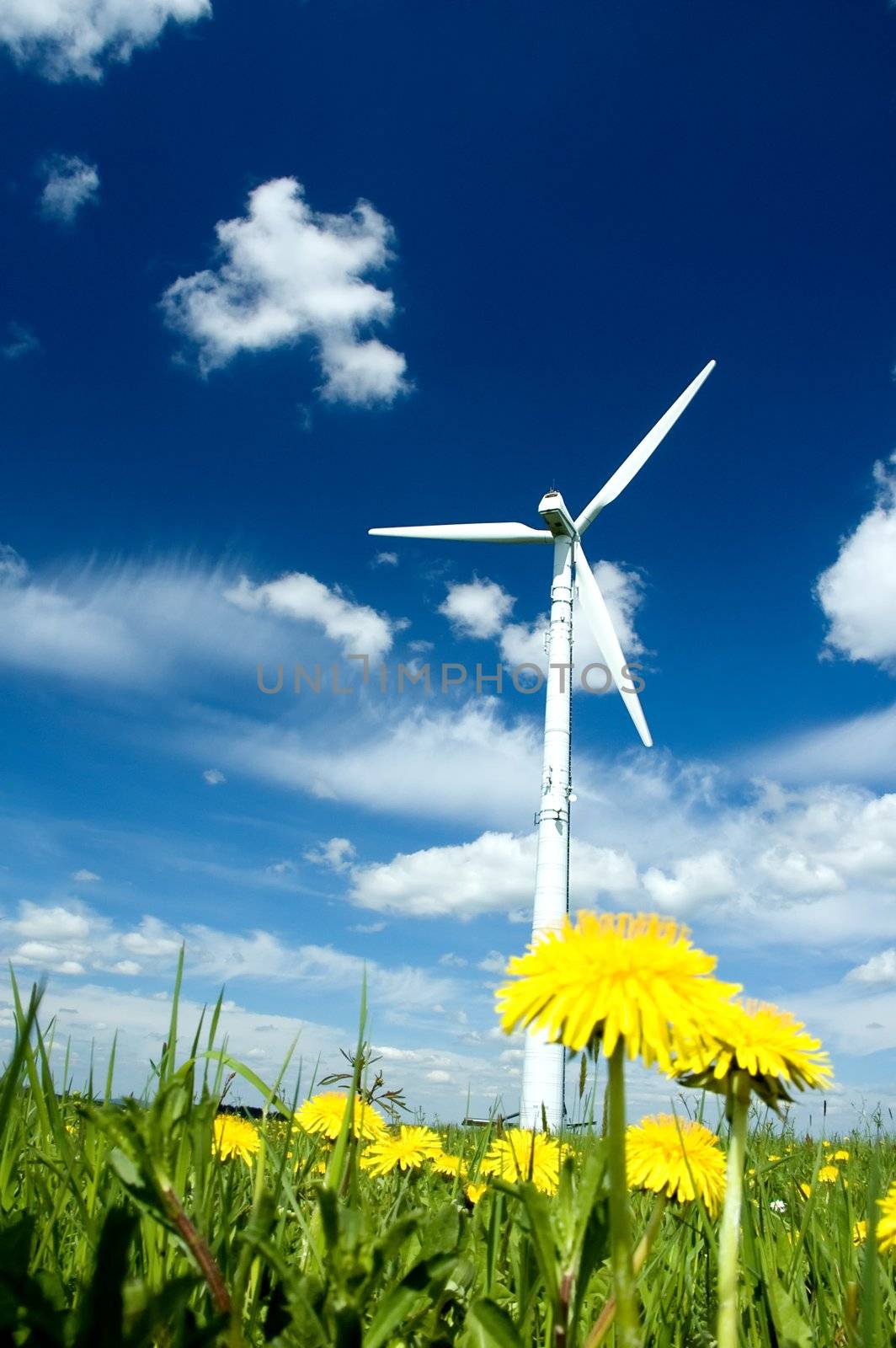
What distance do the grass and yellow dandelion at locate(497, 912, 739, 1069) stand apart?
27 centimetres

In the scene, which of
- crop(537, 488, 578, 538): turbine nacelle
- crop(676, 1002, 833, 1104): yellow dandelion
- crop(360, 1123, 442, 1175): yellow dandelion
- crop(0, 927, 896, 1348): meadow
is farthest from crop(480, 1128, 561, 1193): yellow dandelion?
crop(537, 488, 578, 538): turbine nacelle

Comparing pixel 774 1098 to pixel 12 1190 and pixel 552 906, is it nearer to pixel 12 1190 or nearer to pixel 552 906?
pixel 12 1190

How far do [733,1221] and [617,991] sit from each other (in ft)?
1.61

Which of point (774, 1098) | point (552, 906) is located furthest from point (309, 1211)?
point (552, 906)

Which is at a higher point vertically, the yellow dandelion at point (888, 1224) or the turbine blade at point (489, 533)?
the turbine blade at point (489, 533)

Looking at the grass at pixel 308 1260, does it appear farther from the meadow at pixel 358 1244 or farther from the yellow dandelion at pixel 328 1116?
the yellow dandelion at pixel 328 1116

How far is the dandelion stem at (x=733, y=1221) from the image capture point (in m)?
1.63

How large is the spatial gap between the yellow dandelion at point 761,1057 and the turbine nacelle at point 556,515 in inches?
1397

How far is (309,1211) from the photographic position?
3551 mm

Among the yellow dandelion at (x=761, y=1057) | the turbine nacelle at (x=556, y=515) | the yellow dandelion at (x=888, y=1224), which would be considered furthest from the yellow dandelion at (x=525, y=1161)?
the turbine nacelle at (x=556, y=515)

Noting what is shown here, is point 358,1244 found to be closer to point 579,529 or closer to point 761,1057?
point 761,1057

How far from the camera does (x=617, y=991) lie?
1.62 metres

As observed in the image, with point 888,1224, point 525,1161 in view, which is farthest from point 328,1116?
point 888,1224

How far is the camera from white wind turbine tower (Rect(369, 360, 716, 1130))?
33.3 meters
